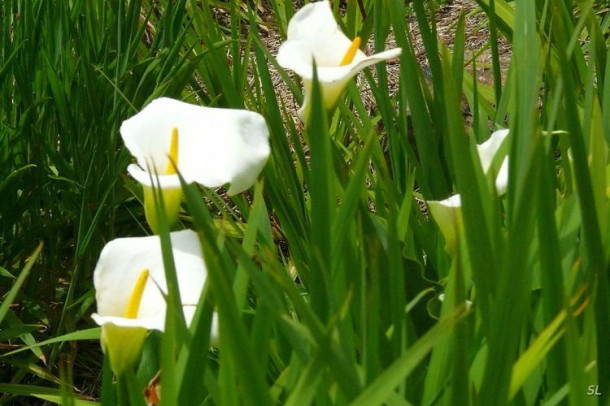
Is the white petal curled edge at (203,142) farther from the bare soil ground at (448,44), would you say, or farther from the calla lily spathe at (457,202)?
the bare soil ground at (448,44)

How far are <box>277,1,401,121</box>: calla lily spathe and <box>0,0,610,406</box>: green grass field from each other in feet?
0.04

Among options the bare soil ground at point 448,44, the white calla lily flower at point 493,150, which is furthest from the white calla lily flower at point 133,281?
the bare soil ground at point 448,44

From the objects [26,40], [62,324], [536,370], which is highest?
[26,40]

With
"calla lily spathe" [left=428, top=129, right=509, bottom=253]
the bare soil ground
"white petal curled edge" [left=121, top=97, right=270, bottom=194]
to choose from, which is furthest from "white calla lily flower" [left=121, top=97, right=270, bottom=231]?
the bare soil ground

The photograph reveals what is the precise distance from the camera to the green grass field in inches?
18.7

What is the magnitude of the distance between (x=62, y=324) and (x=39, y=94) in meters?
0.29

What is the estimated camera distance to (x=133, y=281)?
0.56 metres

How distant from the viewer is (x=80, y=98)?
1.10 metres

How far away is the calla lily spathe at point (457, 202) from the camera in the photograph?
65cm

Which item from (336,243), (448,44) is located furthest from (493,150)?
(448,44)

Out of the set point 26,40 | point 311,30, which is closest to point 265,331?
point 311,30

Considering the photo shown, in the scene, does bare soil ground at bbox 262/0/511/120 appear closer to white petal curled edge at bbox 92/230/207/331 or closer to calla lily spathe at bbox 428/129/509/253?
calla lily spathe at bbox 428/129/509/253

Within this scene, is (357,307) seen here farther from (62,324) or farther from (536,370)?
(62,324)

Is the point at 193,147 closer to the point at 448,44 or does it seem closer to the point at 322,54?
the point at 322,54
